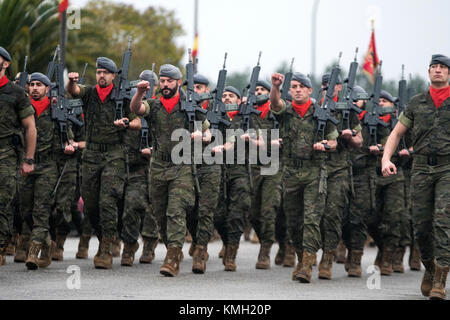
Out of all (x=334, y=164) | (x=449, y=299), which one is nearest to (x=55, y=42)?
(x=334, y=164)

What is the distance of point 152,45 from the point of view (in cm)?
4481

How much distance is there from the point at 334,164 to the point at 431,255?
94.6 inches

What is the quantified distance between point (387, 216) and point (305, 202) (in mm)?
2530

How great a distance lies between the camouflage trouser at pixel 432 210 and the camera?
8.98 metres

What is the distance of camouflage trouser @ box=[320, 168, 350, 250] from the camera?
1124cm

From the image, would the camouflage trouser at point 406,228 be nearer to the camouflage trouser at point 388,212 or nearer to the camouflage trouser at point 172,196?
the camouflage trouser at point 388,212

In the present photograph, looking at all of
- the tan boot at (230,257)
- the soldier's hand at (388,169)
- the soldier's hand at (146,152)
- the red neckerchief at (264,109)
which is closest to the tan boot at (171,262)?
the tan boot at (230,257)

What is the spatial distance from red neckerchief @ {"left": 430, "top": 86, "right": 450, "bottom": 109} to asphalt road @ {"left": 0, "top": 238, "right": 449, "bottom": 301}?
2.05 metres

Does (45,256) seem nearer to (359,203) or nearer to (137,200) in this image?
(137,200)

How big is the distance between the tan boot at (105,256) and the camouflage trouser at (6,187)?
1849 mm

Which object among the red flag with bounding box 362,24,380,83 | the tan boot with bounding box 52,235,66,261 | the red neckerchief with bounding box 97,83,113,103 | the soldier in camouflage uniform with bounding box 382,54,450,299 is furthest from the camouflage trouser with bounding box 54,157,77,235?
the red flag with bounding box 362,24,380,83

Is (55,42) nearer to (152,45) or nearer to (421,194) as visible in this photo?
(421,194)

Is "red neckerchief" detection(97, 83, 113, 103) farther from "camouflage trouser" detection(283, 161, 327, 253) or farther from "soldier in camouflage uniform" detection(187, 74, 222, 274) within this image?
"camouflage trouser" detection(283, 161, 327, 253)

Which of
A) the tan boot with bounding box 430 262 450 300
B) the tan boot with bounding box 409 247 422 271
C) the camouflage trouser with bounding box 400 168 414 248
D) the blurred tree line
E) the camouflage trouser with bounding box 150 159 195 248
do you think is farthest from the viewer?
the blurred tree line
